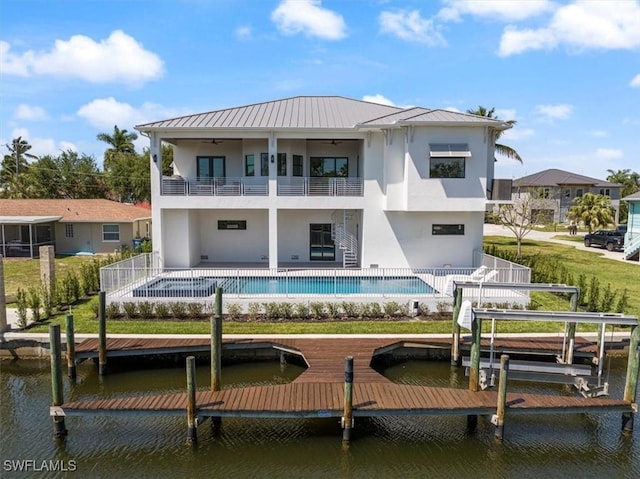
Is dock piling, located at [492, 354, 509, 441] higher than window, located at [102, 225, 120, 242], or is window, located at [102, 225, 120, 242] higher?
window, located at [102, 225, 120, 242]

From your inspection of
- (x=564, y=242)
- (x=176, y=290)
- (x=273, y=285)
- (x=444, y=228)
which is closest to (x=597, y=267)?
(x=444, y=228)

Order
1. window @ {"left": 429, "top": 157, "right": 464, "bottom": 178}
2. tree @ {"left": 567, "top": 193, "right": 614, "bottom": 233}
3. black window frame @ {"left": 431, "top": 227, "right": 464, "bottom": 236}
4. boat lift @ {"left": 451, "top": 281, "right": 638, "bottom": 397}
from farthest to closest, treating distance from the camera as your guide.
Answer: tree @ {"left": 567, "top": 193, "right": 614, "bottom": 233}
black window frame @ {"left": 431, "top": 227, "right": 464, "bottom": 236}
window @ {"left": 429, "top": 157, "right": 464, "bottom": 178}
boat lift @ {"left": 451, "top": 281, "right": 638, "bottom": 397}

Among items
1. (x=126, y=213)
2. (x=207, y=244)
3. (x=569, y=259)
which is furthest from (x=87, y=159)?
(x=569, y=259)

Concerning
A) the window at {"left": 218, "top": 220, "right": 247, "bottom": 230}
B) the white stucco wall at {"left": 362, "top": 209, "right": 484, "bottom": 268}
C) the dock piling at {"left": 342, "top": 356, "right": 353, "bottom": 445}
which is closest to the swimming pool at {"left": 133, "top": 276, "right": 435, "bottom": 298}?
the white stucco wall at {"left": 362, "top": 209, "right": 484, "bottom": 268}

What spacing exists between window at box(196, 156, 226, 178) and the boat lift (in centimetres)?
1591

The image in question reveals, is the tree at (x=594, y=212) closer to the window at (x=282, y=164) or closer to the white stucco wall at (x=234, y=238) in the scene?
the window at (x=282, y=164)

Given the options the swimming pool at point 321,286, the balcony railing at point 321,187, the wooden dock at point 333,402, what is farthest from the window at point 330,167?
the wooden dock at point 333,402

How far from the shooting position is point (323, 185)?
78.1ft

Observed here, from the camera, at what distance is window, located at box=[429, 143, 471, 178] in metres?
20.5

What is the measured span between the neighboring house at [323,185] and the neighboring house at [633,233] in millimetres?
16645

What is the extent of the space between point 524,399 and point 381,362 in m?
4.41

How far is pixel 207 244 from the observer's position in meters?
25.2

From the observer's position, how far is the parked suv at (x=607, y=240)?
3659cm

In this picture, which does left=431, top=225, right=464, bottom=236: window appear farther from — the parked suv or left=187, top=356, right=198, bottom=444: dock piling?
the parked suv
